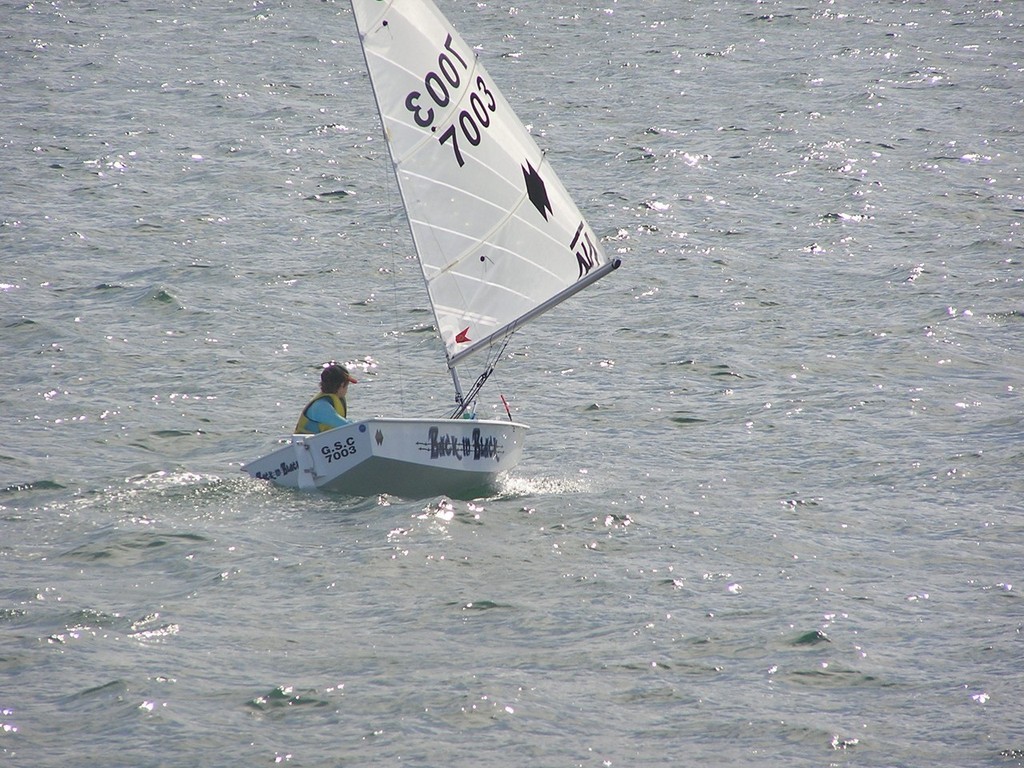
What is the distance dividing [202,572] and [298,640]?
1652 millimetres

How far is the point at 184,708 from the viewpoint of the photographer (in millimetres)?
9586

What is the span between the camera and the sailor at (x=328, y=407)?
45.5 feet

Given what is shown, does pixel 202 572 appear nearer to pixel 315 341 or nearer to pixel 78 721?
pixel 78 721

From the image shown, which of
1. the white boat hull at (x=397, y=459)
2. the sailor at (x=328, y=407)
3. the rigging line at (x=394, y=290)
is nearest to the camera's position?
the white boat hull at (x=397, y=459)

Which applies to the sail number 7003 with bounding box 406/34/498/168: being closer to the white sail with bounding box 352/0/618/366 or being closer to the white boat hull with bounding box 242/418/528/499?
the white sail with bounding box 352/0/618/366

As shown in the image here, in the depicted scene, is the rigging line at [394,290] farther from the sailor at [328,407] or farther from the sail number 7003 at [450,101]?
the sail number 7003 at [450,101]

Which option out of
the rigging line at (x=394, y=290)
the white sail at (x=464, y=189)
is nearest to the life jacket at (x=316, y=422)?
the white sail at (x=464, y=189)

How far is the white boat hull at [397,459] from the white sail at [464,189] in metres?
1.21

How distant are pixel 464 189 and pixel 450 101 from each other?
944mm

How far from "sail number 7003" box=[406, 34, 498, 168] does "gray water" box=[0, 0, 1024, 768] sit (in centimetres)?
381

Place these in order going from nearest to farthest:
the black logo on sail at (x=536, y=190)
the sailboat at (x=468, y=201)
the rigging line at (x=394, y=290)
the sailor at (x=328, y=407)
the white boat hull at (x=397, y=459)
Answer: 1. the white boat hull at (x=397, y=459)
2. the sailor at (x=328, y=407)
3. the sailboat at (x=468, y=201)
4. the black logo on sail at (x=536, y=190)
5. the rigging line at (x=394, y=290)

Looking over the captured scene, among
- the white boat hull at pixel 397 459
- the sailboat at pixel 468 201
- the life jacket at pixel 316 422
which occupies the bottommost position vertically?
the white boat hull at pixel 397 459

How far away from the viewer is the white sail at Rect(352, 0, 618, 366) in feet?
47.7

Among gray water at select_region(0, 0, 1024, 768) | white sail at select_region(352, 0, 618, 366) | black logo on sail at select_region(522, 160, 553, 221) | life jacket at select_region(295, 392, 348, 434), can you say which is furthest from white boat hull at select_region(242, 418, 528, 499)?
black logo on sail at select_region(522, 160, 553, 221)
